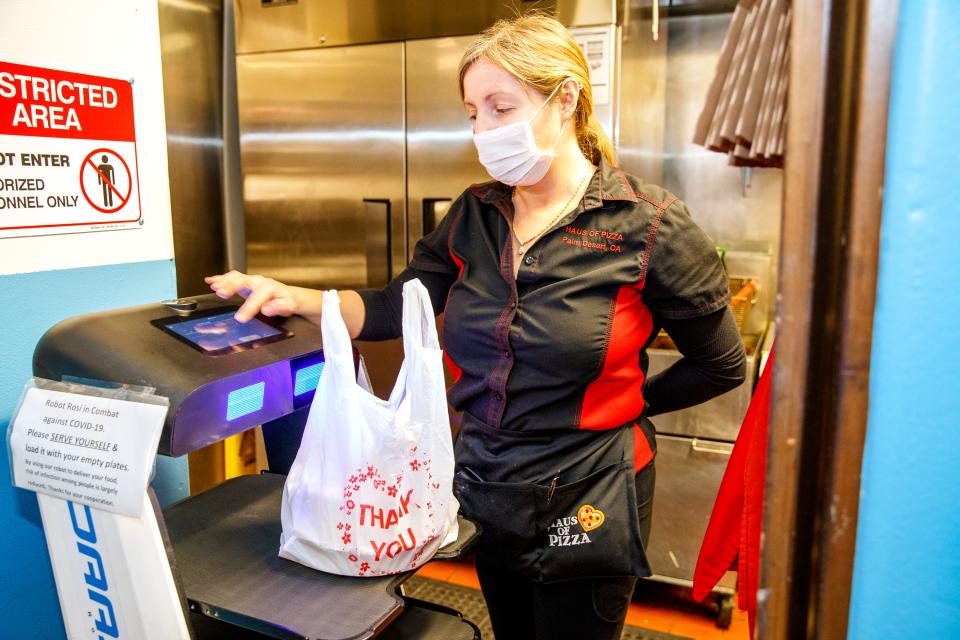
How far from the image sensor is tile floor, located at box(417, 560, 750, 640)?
2.61 meters

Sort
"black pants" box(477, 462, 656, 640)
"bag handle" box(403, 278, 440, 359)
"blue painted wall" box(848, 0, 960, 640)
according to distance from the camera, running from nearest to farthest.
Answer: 1. "blue painted wall" box(848, 0, 960, 640)
2. "bag handle" box(403, 278, 440, 359)
3. "black pants" box(477, 462, 656, 640)

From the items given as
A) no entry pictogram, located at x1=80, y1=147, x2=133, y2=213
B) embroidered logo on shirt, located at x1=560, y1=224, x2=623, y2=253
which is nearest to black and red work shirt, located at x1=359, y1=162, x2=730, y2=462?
embroidered logo on shirt, located at x1=560, y1=224, x2=623, y2=253

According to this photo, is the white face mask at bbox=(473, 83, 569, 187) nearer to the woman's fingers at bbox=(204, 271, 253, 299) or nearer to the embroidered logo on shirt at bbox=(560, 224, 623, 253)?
the embroidered logo on shirt at bbox=(560, 224, 623, 253)

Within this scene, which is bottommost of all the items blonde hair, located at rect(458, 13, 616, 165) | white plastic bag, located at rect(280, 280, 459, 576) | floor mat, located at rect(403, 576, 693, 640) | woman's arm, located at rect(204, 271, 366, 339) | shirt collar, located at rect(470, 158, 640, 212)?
floor mat, located at rect(403, 576, 693, 640)

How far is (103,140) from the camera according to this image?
1.26 m

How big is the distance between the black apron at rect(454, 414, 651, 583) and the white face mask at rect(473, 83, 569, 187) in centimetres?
47

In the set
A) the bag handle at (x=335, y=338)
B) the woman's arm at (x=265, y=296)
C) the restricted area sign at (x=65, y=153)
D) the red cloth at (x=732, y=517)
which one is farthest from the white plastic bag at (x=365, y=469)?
the restricted area sign at (x=65, y=153)

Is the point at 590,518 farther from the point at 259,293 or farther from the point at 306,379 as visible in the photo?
the point at 259,293

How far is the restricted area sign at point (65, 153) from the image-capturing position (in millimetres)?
1117

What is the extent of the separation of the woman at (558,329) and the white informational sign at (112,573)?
0.41 meters

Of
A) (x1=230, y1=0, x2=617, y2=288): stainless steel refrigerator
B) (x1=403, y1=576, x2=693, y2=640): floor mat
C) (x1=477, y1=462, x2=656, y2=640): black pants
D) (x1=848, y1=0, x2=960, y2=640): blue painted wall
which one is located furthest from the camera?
(x1=230, y1=0, x2=617, y2=288): stainless steel refrigerator

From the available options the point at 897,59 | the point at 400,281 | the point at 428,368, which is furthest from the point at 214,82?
the point at 897,59

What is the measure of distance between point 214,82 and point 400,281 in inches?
85.1

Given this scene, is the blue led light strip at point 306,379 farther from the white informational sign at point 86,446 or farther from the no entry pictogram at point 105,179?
the no entry pictogram at point 105,179
